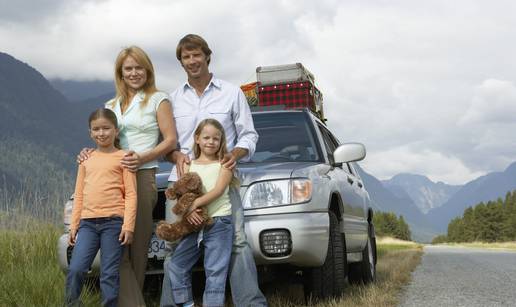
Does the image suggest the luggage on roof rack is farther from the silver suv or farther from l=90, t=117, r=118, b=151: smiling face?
l=90, t=117, r=118, b=151: smiling face

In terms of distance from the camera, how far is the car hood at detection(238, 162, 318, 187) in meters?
4.02

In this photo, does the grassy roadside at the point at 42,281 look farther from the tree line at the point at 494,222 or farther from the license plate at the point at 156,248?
the tree line at the point at 494,222

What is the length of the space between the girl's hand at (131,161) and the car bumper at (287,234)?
809mm

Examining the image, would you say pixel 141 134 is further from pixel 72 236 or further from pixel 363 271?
pixel 363 271

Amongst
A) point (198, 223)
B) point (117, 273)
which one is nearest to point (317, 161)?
point (198, 223)

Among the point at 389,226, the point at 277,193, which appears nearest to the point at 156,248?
the point at 277,193

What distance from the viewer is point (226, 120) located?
395 cm

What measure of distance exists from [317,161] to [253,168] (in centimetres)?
69

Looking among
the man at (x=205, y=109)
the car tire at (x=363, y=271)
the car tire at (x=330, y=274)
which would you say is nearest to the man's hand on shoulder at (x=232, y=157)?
the man at (x=205, y=109)

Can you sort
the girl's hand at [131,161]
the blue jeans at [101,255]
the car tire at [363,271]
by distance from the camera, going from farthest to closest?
the car tire at [363,271]
the girl's hand at [131,161]
the blue jeans at [101,255]

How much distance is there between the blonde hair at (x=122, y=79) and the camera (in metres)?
3.83

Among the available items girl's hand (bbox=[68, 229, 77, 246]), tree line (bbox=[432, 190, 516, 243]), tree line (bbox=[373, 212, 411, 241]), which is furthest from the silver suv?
tree line (bbox=[373, 212, 411, 241])

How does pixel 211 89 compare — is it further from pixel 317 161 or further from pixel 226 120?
pixel 317 161

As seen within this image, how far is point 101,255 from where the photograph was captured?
140 inches
